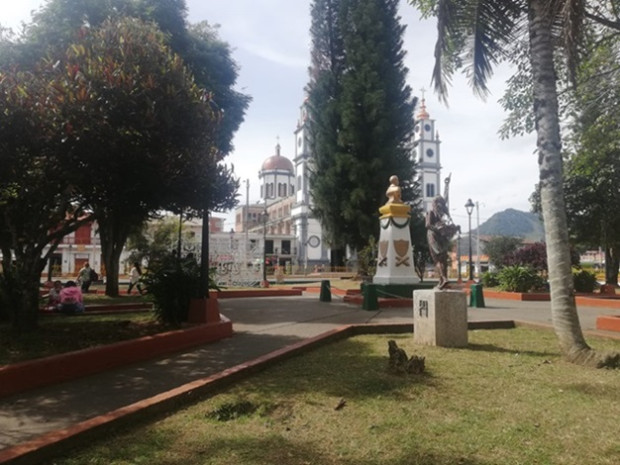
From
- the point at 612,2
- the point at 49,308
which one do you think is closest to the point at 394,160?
the point at 612,2

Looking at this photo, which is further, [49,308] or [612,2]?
[49,308]

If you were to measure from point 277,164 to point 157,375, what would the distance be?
7453 centimetres

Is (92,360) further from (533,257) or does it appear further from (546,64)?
(533,257)

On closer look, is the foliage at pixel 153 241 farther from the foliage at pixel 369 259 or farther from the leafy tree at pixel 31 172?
the leafy tree at pixel 31 172

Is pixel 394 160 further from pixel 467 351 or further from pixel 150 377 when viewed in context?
pixel 150 377

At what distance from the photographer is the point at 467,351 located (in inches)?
277

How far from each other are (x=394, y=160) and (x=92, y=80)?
23925 mm

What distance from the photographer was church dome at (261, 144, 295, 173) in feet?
260

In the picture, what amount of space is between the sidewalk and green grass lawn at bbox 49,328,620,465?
0.77 metres

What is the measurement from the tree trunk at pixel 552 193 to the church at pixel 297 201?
39653 mm

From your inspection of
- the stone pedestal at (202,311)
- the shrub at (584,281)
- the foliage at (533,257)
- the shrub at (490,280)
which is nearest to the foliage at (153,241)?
the shrub at (490,280)

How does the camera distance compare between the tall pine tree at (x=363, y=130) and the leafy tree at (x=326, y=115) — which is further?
the leafy tree at (x=326, y=115)

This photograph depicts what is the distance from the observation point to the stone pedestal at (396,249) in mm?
16172

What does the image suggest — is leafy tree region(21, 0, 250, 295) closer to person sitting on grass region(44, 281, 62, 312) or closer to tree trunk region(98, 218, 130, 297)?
tree trunk region(98, 218, 130, 297)
